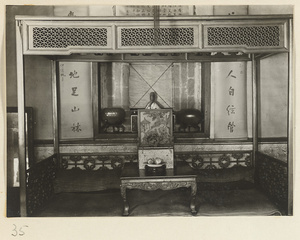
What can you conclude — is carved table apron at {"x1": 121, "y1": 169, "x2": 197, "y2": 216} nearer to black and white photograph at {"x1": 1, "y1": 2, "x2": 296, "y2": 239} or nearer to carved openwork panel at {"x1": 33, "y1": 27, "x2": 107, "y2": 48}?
black and white photograph at {"x1": 1, "y1": 2, "x2": 296, "y2": 239}

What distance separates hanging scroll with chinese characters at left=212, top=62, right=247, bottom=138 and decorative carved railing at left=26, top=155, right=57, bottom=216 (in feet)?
8.73

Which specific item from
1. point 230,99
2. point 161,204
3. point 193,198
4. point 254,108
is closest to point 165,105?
point 230,99

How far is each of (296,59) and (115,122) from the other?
2.74m

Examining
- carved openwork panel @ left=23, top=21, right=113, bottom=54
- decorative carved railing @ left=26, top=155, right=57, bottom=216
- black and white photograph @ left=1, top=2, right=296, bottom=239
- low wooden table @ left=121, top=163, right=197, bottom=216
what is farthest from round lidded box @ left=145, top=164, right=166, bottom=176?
carved openwork panel @ left=23, top=21, right=113, bottom=54

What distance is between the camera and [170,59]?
4723 mm

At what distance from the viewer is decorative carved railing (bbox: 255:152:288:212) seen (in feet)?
11.9

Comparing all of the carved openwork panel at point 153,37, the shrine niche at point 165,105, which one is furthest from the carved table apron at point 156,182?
the carved openwork panel at point 153,37

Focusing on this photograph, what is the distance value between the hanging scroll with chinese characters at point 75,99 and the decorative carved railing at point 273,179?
9.03ft

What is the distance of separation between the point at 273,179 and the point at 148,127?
1822 millimetres

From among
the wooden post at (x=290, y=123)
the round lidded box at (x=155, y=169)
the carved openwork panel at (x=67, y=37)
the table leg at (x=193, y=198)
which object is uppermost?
the carved openwork panel at (x=67, y=37)

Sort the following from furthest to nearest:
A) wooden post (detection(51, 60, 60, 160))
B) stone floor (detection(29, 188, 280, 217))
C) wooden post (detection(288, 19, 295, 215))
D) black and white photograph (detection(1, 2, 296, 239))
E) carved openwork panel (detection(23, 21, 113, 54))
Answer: wooden post (detection(51, 60, 60, 160))
black and white photograph (detection(1, 2, 296, 239))
stone floor (detection(29, 188, 280, 217))
carved openwork panel (detection(23, 21, 113, 54))
wooden post (detection(288, 19, 295, 215))

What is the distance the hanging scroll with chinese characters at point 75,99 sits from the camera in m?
4.68

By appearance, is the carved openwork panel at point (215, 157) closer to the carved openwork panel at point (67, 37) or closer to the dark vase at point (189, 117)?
the dark vase at point (189, 117)

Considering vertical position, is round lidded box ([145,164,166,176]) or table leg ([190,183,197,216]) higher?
round lidded box ([145,164,166,176])
